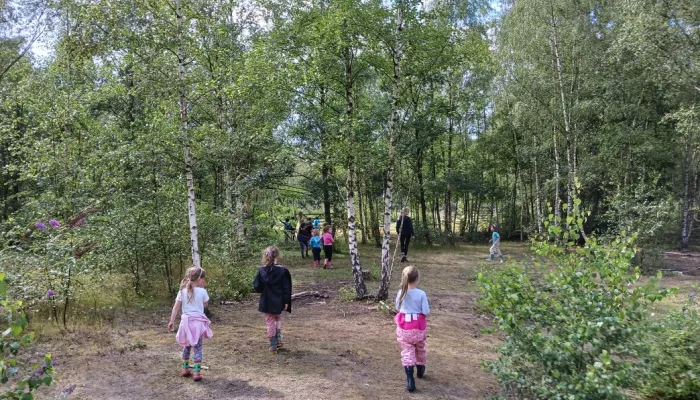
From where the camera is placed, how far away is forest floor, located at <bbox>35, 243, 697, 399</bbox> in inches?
196

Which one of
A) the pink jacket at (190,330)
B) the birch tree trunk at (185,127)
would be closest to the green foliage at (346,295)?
the birch tree trunk at (185,127)

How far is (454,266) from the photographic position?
15.8 meters

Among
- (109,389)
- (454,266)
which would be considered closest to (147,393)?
(109,389)

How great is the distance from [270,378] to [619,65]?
20067 mm

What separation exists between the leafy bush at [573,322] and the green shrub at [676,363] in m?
1.31

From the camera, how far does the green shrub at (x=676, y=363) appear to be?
4.80 metres

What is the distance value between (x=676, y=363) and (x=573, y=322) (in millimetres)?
2155

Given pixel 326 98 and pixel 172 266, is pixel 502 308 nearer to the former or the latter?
pixel 172 266

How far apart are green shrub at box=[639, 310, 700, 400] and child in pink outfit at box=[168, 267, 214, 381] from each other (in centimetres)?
512

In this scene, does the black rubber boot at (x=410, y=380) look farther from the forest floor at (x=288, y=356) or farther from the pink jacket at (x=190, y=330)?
the pink jacket at (x=190, y=330)

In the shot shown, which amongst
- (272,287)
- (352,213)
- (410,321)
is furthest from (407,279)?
(352,213)

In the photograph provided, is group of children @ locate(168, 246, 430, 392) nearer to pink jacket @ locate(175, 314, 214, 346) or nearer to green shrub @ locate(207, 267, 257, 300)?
pink jacket @ locate(175, 314, 214, 346)

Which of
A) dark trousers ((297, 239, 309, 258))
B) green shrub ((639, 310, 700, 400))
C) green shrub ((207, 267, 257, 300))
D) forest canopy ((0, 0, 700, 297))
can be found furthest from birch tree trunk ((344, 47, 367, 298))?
dark trousers ((297, 239, 309, 258))

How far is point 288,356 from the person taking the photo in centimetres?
604
